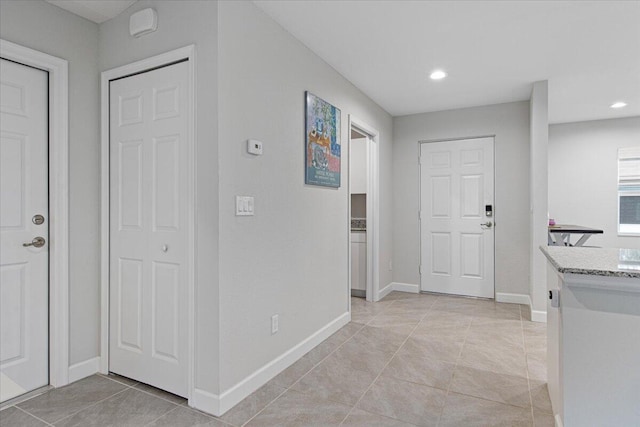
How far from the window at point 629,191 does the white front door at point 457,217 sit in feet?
7.28

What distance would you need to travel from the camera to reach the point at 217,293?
6.47ft

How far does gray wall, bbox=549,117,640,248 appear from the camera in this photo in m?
5.12

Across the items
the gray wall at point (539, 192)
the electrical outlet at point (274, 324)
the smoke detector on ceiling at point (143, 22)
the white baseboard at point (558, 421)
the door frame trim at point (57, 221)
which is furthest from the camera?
the gray wall at point (539, 192)

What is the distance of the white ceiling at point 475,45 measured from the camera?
2324 mm

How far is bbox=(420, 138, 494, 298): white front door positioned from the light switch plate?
10.3 feet

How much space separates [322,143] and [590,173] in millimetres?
4419

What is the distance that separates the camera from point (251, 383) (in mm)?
2199

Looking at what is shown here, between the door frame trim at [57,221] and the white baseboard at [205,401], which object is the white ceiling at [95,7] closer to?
the door frame trim at [57,221]

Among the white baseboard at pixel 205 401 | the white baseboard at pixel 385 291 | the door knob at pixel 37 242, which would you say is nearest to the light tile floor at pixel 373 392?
the white baseboard at pixel 205 401

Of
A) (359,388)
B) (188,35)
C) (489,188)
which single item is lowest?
(359,388)

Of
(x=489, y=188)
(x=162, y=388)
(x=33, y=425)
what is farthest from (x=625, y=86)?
(x=33, y=425)

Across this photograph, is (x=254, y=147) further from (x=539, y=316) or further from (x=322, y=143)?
(x=539, y=316)

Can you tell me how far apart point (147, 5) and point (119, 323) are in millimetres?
1971

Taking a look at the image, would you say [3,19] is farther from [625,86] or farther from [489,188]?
[625,86]
